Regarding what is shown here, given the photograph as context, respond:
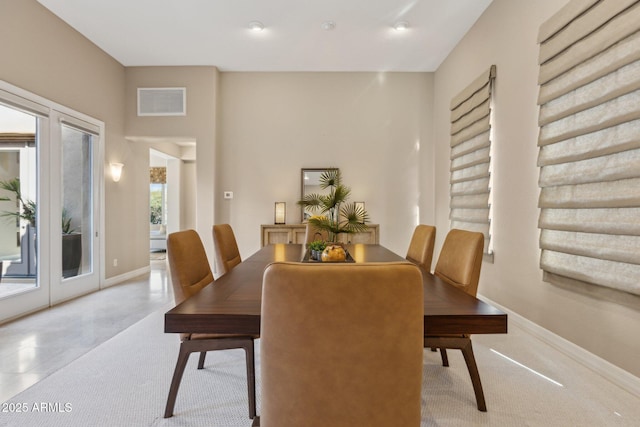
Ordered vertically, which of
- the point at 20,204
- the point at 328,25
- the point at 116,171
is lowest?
the point at 20,204

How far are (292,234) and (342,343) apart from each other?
4.14 m

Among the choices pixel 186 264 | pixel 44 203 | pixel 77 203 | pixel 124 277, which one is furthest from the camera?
pixel 124 277

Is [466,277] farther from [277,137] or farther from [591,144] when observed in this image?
[277,137]

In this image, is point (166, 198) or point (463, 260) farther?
point (166, 198)

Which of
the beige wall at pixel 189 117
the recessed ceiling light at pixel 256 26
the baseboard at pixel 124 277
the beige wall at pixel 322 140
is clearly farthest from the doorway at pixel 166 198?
the recessed ceiling light at pixel 256 26

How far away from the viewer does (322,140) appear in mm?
5203

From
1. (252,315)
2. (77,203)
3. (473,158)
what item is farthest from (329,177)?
(252,315)

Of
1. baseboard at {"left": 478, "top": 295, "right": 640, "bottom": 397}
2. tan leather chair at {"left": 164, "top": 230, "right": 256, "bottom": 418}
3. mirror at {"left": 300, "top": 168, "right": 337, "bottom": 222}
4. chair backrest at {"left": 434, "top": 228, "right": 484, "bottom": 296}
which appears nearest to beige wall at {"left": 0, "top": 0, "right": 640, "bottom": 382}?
mirror at {"left": 300, "top": 168, "right": 337, "bottom": 222}

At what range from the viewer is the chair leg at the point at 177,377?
1577mm

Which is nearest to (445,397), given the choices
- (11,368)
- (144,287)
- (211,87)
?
(11,368)

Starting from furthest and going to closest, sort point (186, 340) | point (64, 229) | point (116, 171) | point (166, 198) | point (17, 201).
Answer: point (166, 198) < point (116, 171) < point (64, 229) < point (17, 201) < point (186, 340)

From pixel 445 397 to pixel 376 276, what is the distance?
1.45 m

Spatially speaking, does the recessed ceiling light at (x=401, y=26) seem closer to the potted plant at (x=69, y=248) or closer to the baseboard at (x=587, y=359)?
the baseboard at (x=587, y=359)

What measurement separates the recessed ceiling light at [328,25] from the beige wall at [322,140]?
1.27 m
